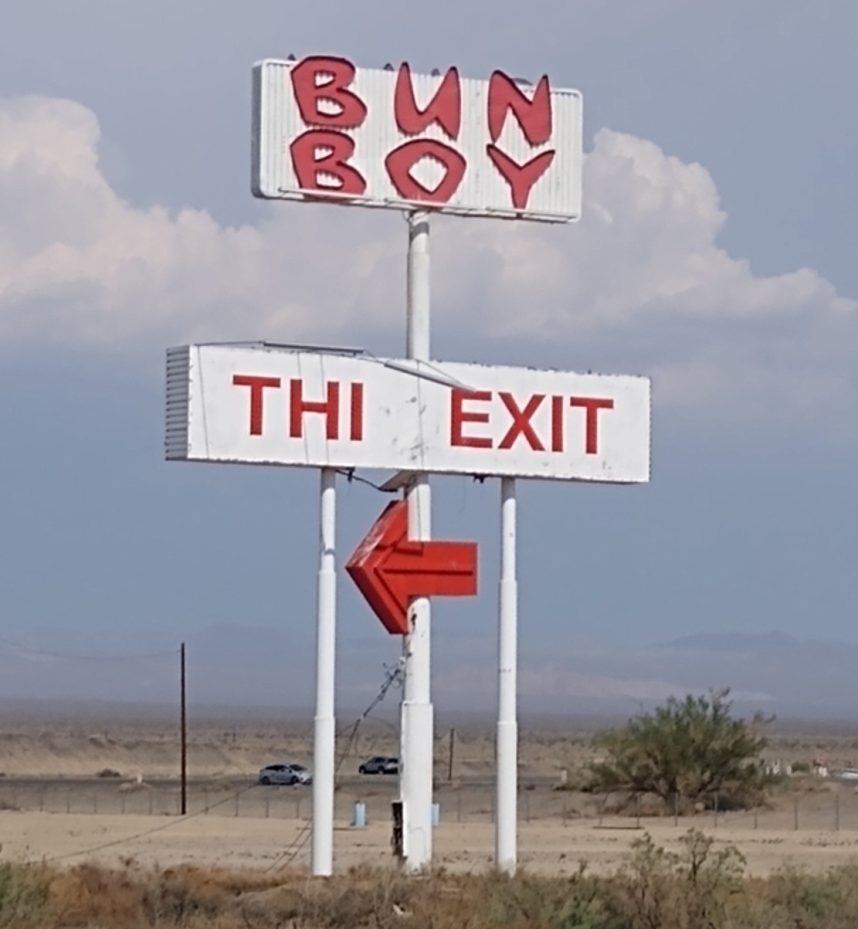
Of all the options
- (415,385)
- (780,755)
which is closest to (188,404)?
(415,385)

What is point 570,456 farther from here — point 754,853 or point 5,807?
point 5,807

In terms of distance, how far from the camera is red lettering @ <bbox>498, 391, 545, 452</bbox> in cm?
2748

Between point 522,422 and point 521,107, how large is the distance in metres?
4.11

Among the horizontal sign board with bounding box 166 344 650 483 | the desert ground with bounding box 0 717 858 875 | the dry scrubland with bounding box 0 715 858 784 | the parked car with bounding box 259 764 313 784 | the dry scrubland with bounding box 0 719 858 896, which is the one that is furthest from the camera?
the dry scrubland with bounding box 0 715 858 784

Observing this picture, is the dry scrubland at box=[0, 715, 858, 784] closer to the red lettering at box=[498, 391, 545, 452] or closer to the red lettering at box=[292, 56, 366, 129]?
the red lettering at box=[498, 391, 545, 452]

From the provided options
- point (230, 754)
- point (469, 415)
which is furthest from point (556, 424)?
point (230, 754)

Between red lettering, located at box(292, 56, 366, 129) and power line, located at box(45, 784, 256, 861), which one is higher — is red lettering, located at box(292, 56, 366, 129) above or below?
above

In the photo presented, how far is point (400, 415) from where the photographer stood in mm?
26906

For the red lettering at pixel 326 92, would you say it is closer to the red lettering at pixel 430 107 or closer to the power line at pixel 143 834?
the red lettering at pixel 430 107

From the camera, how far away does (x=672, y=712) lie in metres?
58.5

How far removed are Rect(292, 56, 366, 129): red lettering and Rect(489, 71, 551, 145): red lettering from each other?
184 cm

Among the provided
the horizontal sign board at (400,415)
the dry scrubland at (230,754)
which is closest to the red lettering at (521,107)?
the horizontal sign board at (400,415)

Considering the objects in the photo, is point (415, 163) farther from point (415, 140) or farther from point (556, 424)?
point (556, 424)

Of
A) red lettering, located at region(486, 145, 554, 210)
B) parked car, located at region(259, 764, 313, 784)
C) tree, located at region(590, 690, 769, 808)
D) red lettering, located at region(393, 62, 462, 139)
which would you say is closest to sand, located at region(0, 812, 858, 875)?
tree, located at region(590, 690, 769, 808)
